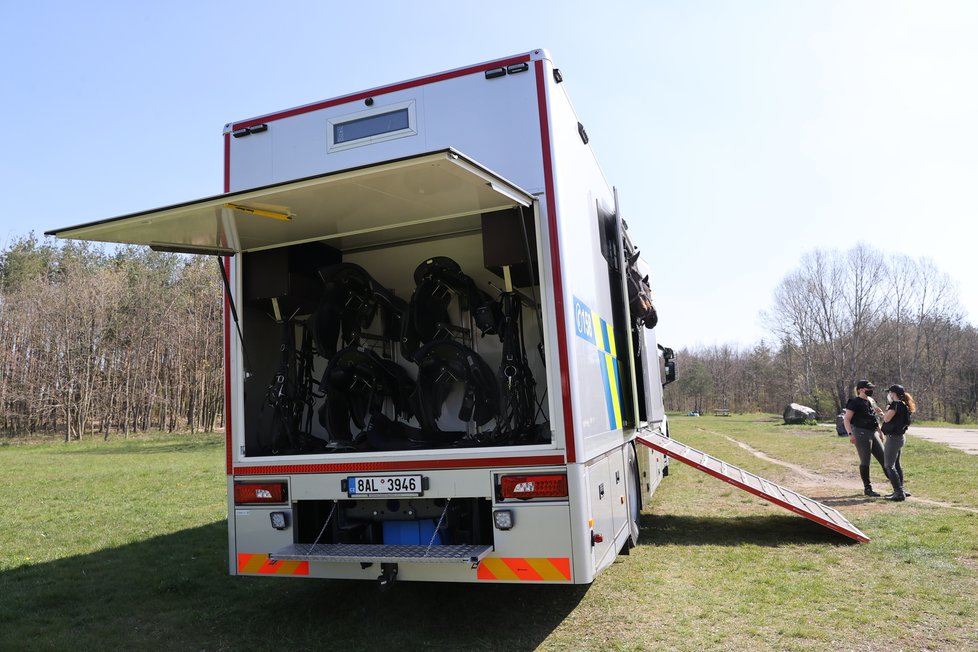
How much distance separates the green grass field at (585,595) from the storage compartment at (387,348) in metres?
1.13

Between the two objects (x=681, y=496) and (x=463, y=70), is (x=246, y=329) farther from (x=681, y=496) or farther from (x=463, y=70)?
(x=681, y=496)

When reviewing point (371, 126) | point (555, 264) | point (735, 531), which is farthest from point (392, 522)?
point (735, 531)

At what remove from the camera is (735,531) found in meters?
6.76

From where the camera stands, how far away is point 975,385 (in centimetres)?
4197

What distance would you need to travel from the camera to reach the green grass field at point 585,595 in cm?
399

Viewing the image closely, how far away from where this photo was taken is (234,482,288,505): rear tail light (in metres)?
4.09

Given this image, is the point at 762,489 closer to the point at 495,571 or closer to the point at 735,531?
the point at 735,531

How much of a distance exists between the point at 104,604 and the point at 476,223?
154 inches

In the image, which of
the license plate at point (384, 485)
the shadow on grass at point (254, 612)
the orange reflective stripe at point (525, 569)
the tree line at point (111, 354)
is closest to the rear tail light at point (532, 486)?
the orange reflective stripe at point (525, 569)

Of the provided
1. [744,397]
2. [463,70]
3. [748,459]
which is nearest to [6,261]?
[748,459]

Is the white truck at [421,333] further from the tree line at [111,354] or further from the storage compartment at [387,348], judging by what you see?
the tree line at [111,354]

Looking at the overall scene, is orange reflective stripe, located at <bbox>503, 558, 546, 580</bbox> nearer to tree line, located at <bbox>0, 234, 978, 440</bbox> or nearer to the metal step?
the metal step

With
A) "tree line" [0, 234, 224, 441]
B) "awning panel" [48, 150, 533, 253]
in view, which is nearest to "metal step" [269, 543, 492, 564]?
"awning panel" [48, 150, 533, 253]

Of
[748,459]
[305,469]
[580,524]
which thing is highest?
[305,469]
